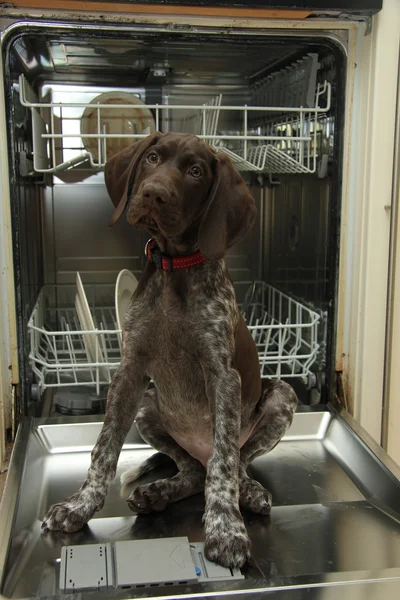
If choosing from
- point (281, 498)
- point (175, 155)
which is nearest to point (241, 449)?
point (281, 498)

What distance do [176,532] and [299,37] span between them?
A: 1522 mm

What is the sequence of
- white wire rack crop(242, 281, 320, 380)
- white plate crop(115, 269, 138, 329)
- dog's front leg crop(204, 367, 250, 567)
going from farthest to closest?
white plate crop(115, 269, 138, 329) → white wire rack crop(242, 281, 320, 380) → dog's front leg crop(204, 367, 250, 567)

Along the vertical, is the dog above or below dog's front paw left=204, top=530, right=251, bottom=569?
above

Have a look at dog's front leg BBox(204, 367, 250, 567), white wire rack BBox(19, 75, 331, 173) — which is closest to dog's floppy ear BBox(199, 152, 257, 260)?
dog's front leg BBox(204, 367, 250, 567)

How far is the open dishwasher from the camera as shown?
1.50m

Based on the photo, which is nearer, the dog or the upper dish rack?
the dog

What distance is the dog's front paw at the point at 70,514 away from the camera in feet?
5.11

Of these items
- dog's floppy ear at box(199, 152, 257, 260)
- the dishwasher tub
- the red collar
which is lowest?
the dishwasher tub

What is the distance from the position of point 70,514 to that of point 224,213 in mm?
845

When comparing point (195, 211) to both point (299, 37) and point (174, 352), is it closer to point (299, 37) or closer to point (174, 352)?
point (174, 352)

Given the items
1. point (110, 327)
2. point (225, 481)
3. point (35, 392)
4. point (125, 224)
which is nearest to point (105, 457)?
Result: point (225, 481)

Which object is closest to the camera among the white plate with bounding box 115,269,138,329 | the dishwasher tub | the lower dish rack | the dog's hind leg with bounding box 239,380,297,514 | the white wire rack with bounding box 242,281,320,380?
the dishwasher tub

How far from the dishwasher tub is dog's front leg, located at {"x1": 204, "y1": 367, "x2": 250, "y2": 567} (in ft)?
0.19

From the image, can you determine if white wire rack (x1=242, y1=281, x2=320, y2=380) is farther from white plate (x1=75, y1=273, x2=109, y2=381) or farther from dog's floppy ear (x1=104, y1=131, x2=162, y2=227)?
dog's floppy ear (x1=104, y1=131, x2=162, y2=227)
